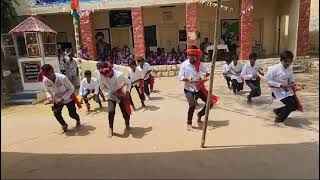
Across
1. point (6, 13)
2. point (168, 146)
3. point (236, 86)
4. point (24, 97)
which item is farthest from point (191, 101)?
point (6, 13)

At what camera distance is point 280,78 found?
22.7 feet

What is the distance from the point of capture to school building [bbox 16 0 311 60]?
643 inches

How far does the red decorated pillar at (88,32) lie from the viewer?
1678 centimetres

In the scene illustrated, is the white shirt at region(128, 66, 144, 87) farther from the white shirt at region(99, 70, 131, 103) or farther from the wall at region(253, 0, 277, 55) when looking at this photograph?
the wall at region(253, 0, 277, 55)

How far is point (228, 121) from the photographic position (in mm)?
7598

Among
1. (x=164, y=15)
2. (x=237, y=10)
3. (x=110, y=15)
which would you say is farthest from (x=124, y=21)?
(x=237, y=10)

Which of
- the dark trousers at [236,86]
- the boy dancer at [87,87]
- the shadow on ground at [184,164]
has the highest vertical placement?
the boy dancer at [87,87]

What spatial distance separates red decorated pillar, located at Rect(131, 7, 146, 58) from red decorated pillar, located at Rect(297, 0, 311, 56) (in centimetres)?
684

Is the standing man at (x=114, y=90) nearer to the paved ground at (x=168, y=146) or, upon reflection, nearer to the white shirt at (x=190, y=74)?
the paved ground at (x=168, y=146)

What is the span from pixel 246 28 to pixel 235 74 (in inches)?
Result: 235

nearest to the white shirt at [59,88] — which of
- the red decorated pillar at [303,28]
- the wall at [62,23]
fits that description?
the red decorated pillar at [303,28]

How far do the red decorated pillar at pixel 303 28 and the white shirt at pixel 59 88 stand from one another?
11674 mm

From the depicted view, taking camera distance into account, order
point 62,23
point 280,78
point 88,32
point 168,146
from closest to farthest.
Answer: point 168,146, point 280,78, point 88,32, point 62,23

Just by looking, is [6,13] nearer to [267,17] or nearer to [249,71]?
[249,71]
